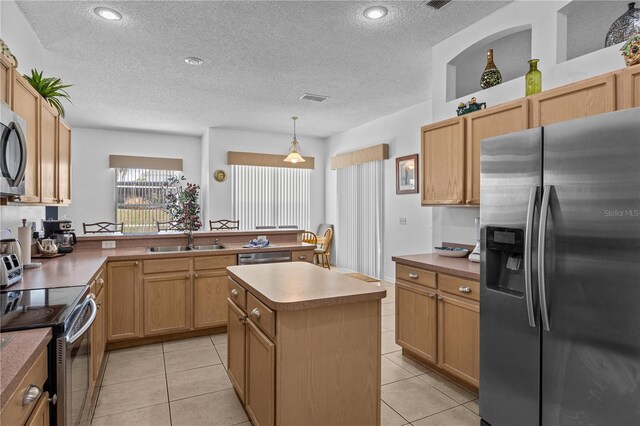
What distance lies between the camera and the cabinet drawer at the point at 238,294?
6.72 feet

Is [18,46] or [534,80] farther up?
[18,46]

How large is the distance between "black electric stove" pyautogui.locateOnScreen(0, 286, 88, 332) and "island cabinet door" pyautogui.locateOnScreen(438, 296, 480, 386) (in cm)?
219

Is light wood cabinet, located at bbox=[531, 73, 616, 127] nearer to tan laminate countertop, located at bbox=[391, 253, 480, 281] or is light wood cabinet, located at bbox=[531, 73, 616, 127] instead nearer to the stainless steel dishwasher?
tan laminate countertop, located at bbox=[391, 253, 480, 281]

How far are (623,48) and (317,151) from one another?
6.40 meters

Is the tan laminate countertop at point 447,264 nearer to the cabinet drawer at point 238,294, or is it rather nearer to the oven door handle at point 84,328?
the cabinet drawer at point 238,294

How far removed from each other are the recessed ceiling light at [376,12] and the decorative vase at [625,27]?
4.88 ft

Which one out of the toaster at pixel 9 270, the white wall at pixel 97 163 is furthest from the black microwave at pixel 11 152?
the white wall at pixel 97 163

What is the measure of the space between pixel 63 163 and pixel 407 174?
14.4ft

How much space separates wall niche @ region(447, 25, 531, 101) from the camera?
3029mm

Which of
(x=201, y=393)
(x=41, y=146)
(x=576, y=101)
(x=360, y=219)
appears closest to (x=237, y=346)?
(x=201, y=393)

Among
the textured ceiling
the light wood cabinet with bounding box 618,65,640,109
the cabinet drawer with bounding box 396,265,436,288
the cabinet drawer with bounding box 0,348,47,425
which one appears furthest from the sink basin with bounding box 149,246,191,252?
the light wood cabinet with bounding box 618,65,640,109

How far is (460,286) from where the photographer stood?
2.42 meters

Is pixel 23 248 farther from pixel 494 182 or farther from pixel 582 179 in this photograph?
pixel 582 179

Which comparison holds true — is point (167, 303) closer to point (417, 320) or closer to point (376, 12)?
point (417, 320)
